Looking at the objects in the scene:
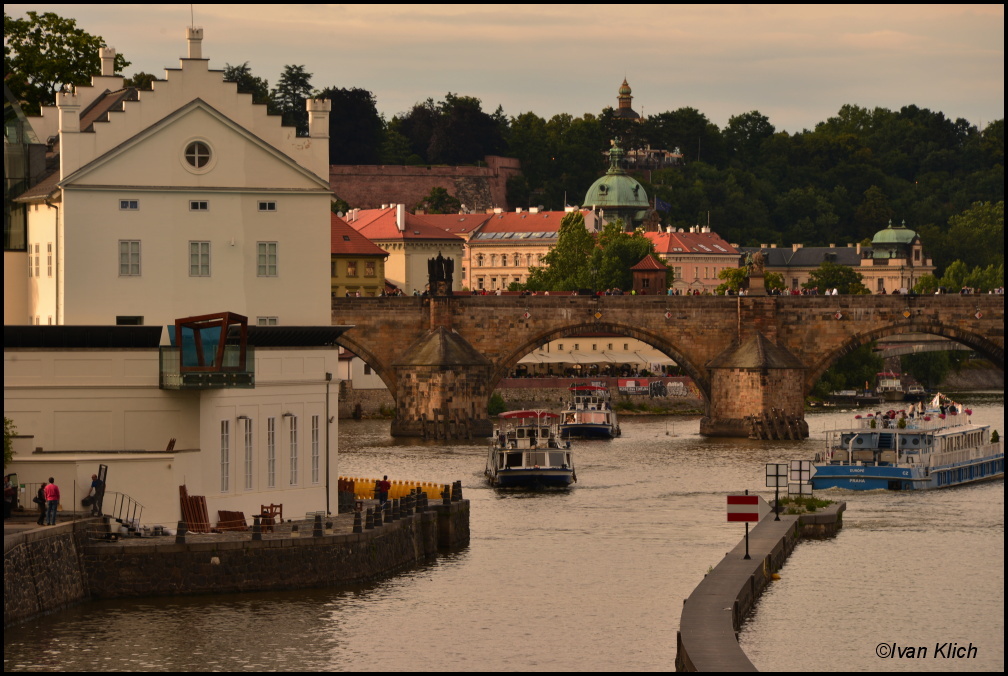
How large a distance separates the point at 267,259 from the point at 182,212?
227 cm

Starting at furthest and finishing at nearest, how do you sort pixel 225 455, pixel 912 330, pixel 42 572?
pixel 912 330 < pixel 225 455 < pixel 42 572

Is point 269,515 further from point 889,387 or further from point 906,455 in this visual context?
point 889,387

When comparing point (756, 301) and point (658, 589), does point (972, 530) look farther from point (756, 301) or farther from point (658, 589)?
point (756, 301)

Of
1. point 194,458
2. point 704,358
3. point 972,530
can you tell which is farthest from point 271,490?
point 704,358

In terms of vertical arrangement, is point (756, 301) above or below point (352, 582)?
above

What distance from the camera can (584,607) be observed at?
45.1 m

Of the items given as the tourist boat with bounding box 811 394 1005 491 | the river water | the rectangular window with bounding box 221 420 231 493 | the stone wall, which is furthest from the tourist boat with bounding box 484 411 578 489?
the stone wall

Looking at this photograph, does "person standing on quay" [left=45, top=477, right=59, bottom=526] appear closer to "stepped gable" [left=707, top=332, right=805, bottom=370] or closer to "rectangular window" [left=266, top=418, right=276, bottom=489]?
"rectangular window" [left=266, top=418, right=276, bottom=489]

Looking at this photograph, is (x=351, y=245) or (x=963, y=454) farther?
(x=351, y=245)

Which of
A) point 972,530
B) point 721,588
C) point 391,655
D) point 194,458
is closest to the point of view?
point 391,655

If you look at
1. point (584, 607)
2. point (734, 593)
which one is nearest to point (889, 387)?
point (584, 607)

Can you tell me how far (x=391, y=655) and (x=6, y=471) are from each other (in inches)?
373

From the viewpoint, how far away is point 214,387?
44969mm

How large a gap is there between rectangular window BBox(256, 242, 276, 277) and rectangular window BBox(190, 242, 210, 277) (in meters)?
1.28
